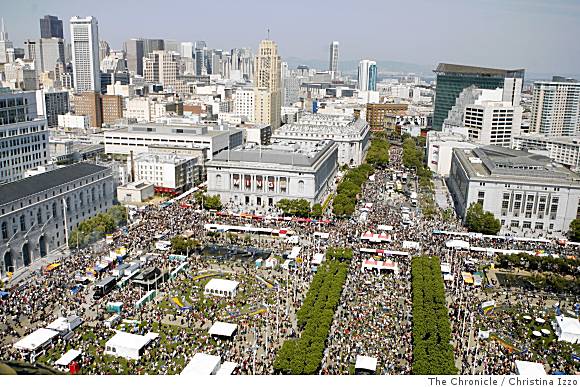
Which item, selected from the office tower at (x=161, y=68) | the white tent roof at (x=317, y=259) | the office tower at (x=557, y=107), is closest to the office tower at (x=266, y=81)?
the office tower at (x=557, y=107)

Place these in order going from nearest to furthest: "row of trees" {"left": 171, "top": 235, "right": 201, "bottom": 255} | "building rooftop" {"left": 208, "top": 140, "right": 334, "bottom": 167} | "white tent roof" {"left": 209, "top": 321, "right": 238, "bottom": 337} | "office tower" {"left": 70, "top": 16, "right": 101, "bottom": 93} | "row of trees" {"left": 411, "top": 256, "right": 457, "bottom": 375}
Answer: "row of trees" {"left": 411, "top": 256, "right": 457, "bottom": 375}, "white tent roof" {"left": 209, "top": 321, "right": 238, "bottom": 337}, "row of trees" {"left": 171, "top": 235, "right": 201, "bottom": 255}, "building rooftop" {"left": 208, "top": 140, "right": 334, "bottom": 167}, "office tower" {"left": 70, "top": 16, "right": 101, "bottom": 93}

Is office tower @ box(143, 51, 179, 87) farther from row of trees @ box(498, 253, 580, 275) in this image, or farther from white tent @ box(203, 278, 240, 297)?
row of trees @ box(498, 253, 580, 275)

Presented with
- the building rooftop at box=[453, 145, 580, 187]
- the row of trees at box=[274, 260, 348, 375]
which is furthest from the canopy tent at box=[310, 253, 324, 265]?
the building rooftop at box=[453, 145, 580, 187]

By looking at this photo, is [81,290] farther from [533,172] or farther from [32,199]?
[533,172]

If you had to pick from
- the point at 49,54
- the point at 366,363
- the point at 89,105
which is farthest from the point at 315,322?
the point at 49,54

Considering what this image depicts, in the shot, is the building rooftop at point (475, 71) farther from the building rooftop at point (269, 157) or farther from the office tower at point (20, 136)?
the office tower at point (20, 136)

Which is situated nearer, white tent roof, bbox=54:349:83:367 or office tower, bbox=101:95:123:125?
white tent roof, bbox=54:349:83:367

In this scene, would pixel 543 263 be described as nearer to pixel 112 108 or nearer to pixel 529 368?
pixel 529 368
